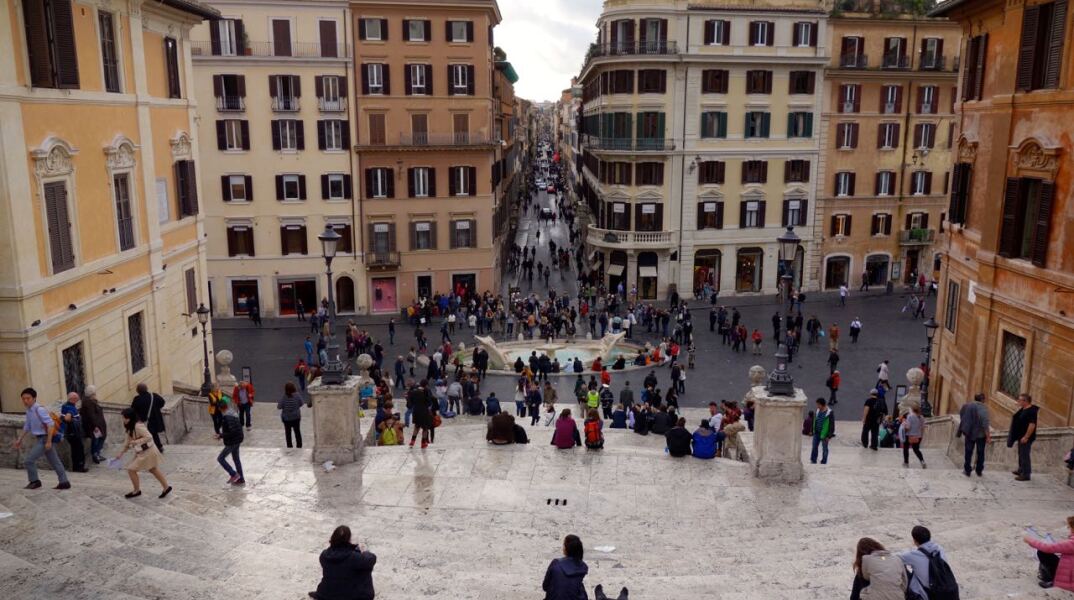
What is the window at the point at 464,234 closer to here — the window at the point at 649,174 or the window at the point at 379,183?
the window at the point at 379,183

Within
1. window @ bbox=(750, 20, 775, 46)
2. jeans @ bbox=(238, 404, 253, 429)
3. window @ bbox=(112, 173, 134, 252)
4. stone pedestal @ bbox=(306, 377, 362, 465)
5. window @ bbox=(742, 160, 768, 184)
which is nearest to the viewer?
stone pedestal @ bbox=(306, 377, 362, 465)

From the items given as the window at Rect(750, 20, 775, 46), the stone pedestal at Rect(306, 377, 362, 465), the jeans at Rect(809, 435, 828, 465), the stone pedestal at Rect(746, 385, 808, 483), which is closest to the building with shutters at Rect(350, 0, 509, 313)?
the window at Rect(750, 20, 775, 46)

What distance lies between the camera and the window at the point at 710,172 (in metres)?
45.8

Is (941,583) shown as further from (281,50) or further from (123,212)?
(281,50)

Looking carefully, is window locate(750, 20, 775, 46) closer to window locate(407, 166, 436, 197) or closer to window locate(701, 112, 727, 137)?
window locate(701, 112, 727, 137)

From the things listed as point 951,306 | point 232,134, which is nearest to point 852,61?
point 951,306

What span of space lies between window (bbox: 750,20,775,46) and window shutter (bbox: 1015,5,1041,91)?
26.3 metres

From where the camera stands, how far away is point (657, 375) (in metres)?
32.6

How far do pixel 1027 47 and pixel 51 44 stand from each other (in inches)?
826

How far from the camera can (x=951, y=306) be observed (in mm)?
24266

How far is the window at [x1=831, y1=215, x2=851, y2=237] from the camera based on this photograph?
4816 centimetres

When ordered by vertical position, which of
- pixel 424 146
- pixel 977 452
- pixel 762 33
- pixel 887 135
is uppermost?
pixel 762 33

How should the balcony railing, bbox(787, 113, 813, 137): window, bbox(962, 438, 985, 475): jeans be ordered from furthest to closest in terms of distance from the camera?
→ bbox(787, 113, 813, 137): window → the balcony railing → bbox(962, 438, 985, 475): jeans

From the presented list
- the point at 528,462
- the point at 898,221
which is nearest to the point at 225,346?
the point at 528,462
